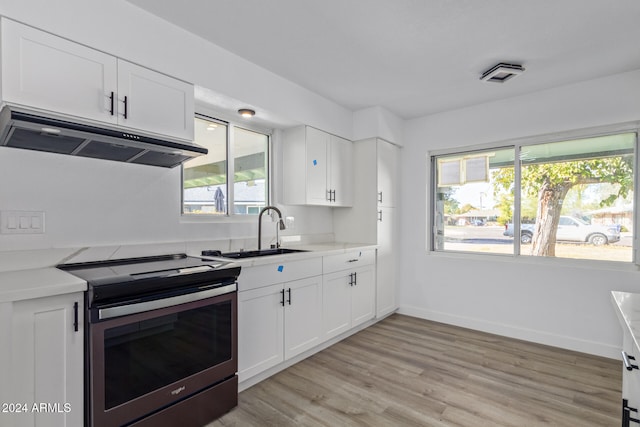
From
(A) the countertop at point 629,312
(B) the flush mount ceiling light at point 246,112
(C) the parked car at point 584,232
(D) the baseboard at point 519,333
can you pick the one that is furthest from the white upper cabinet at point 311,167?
(A) the countertop at point 629,312

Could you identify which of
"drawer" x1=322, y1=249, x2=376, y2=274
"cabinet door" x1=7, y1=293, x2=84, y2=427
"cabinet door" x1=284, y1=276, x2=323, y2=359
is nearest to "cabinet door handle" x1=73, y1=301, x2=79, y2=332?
"cabinet door" x1=7, y1=293, x2=84, y2=427

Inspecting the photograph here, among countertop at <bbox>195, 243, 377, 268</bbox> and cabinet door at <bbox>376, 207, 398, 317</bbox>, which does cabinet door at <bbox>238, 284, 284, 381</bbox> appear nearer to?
countertop at <bbox>195, 243, 377, 268</bbox>

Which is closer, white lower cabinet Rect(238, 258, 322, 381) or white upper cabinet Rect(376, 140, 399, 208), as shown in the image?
white lower cabinet Rect(238, 258, 322, 381)

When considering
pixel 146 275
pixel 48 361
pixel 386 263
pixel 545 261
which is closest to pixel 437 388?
pixel 386 263

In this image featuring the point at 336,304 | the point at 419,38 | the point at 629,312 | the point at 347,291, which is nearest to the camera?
the point at 629,312

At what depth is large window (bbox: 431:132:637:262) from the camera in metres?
3.01

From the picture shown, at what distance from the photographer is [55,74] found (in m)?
1.71

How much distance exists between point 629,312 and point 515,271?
7.62 feet

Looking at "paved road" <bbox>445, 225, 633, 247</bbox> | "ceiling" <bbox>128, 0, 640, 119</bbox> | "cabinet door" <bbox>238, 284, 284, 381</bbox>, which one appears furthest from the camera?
"paved road" <bbox>445, 225, 633, 247</bbox>

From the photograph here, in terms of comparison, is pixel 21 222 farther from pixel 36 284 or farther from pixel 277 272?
pixel 277 272

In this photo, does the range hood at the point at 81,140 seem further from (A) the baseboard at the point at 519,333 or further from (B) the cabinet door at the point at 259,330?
(A) the baseboard at the point at 519,333

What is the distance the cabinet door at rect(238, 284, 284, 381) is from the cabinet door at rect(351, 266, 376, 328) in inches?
41.6

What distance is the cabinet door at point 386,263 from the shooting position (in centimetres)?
384

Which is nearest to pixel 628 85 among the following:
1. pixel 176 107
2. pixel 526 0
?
pixel 526 0
